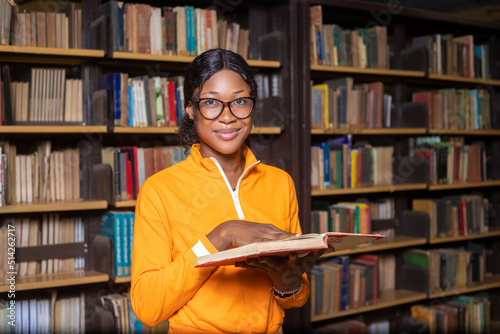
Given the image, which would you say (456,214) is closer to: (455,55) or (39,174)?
(455,55)

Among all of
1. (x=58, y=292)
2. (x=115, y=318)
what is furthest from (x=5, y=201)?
(x=115, y=318)

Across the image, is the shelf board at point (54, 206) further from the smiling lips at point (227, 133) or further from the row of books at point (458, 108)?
the row of books at point (458, 108)

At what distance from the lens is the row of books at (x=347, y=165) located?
9.89 ft

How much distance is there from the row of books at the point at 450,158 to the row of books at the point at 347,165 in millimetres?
269

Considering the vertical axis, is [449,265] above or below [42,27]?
below

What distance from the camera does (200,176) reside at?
4.42ft

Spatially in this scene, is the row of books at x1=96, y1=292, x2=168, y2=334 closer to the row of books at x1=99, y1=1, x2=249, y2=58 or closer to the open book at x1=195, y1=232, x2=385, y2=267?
the row of books at x1=99, y1=1, x2=249, y2=58

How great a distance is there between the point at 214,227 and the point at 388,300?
2.30 meters

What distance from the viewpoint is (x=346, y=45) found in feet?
10.3

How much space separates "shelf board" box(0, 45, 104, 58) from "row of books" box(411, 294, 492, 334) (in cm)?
250

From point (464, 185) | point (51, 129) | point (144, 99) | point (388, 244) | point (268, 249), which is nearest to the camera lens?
point (268, 249)

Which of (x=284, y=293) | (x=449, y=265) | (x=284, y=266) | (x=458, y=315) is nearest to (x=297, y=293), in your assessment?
(x=284, y=293)

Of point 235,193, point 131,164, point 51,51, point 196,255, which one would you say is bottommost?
point 196,255

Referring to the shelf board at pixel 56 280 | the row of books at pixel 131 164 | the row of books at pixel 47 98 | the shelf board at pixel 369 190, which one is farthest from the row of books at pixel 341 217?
the row of books at pixel 47 98
